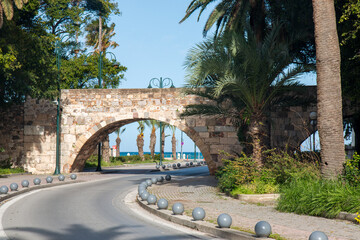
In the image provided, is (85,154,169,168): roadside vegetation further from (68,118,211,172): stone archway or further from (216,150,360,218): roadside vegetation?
(216,150,360,218): roadside vegetation

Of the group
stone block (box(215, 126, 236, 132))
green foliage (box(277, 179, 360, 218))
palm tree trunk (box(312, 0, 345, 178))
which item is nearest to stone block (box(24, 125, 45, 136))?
stone block (box(215, 126, 236, 132))

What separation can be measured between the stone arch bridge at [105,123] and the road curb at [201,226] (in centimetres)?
1294

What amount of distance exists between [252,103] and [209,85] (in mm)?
2289

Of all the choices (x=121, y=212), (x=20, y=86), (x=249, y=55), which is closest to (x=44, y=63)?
(x=20, y=86)

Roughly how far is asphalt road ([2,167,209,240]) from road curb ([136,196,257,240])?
34 centimetres

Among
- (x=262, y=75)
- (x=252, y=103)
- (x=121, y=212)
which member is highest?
(x=262, y=75)

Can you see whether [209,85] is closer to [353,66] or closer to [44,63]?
[353,66]

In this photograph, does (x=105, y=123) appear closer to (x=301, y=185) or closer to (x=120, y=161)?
(x=301, y=185)

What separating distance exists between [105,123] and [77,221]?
1546 cm

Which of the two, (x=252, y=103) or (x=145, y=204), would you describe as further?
(x=252, y=103)

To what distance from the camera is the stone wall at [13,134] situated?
83.5ft

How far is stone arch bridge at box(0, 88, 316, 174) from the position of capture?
74.7 ft

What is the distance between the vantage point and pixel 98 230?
804 centimetres

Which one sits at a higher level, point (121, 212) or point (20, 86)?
point (20, 86)
